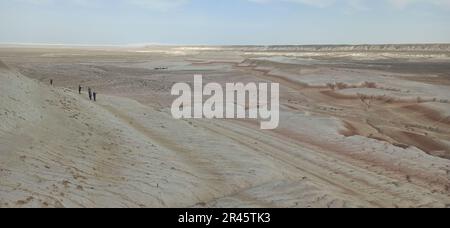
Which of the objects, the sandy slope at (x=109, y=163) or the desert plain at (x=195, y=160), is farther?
the desert plain at (x=195, y=160)

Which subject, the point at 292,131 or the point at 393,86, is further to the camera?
the point at 393,86

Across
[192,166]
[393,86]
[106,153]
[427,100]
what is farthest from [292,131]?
[393,86]

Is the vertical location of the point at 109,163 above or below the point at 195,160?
above

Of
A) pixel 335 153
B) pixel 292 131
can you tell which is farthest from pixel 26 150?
pixel 292 131

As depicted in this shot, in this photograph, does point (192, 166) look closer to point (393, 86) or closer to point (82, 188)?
point (82, 188)

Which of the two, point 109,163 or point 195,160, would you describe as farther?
point 195,160

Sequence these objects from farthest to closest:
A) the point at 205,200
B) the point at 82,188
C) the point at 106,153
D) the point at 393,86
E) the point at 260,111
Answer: the point at 393,86
the point at 260,111
the point at 106,153
the point at 205,200
the point at 82,188

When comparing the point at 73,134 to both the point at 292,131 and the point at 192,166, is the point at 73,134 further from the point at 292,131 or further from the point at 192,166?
the point at 292,131

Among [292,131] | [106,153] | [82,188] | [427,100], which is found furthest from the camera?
[427,100]

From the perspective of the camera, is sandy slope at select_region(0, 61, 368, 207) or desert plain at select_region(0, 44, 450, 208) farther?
desert plain at select_region(0, 44, 450, 208)
